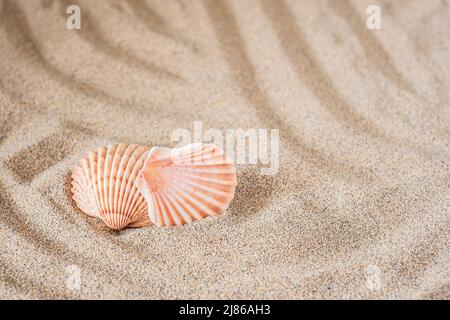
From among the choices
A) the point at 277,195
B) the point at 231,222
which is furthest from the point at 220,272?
the point at 277,195

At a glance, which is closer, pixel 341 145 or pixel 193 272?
pixel 193 272

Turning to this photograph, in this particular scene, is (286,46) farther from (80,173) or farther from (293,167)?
(80,173)
